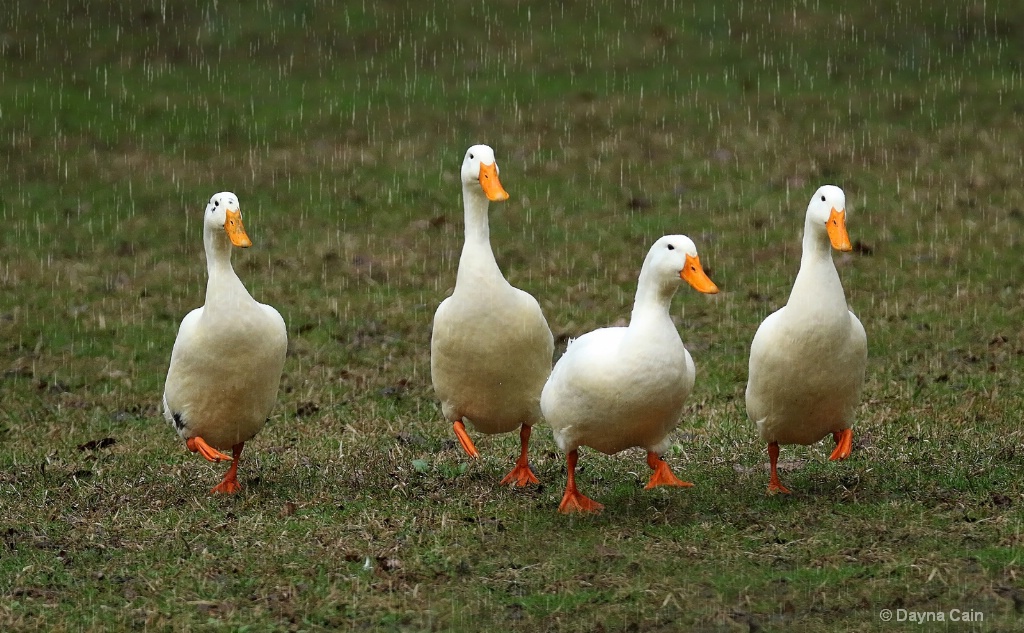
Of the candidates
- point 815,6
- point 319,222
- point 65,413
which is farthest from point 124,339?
point 815,6

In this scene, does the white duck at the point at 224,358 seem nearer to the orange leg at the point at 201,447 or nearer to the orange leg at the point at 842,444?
the orange leg at the point at 201,447

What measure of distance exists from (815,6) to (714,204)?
6.54m

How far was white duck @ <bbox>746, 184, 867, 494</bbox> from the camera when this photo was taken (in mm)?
6754

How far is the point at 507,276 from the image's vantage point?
41.9ft

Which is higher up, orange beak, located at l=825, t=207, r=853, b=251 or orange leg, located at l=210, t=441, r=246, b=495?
orange beak, located at l=825, t=207, r=853, b=251

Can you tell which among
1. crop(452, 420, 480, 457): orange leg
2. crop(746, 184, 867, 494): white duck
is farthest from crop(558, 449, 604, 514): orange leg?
crop(746, 184, 867, 494): white duck

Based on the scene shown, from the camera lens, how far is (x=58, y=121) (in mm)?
16969

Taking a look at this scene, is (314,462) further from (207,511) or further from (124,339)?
(124,339)

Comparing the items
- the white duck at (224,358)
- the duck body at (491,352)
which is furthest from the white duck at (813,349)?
the white duck at (224,358)

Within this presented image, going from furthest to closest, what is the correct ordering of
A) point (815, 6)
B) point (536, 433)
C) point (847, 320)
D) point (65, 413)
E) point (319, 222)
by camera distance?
1. point (815, 6)
2. point (319, 222)
3. point (65, 413)
4. point (536, 433)
5. point (847, 320)

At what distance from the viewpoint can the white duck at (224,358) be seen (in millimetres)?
7277

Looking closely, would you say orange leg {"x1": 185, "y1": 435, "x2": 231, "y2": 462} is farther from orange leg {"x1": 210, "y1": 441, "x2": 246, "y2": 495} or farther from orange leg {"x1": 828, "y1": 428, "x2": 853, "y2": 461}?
orange leg {"x1": 828, "y1": 428, "x2": 853, "y2": 461}

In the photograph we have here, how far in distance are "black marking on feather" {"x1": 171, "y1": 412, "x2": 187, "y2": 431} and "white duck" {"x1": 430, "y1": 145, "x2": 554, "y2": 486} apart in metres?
1.36

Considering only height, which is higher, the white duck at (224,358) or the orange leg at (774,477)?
the white duck at (224,358)
